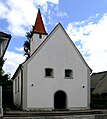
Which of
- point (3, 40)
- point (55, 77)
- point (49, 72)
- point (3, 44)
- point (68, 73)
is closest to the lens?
point (3, 40)

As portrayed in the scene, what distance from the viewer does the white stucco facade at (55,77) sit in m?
35.0

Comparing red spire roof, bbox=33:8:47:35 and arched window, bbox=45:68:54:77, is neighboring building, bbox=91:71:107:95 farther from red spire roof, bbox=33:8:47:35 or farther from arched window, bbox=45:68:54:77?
arched window, bbox=45:68:54:77

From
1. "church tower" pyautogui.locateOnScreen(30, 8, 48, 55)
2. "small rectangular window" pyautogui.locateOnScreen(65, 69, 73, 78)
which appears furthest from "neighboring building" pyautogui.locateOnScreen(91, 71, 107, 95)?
"church tower" pyautogui.locateOnScreen(30, 8, 48, 55)

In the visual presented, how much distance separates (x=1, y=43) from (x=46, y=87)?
18.1m

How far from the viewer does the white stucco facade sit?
34969mm

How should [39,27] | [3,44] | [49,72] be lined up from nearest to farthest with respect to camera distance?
1. [3,44]
2. [49,72]
3. [39,27]

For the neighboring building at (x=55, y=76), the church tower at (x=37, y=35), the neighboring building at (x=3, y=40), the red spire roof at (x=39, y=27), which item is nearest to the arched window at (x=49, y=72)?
the neighboring building at (x=55, y=76)

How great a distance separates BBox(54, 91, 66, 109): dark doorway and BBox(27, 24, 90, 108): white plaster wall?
0.56 m

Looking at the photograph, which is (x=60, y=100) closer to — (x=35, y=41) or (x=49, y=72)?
(x=49, y=72)

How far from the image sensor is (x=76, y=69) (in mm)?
37625

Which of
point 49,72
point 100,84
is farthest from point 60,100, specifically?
point 100,84

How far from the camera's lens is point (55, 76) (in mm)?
36281

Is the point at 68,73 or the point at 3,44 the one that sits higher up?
the point at 3,44

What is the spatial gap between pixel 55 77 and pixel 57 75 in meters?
0.36
